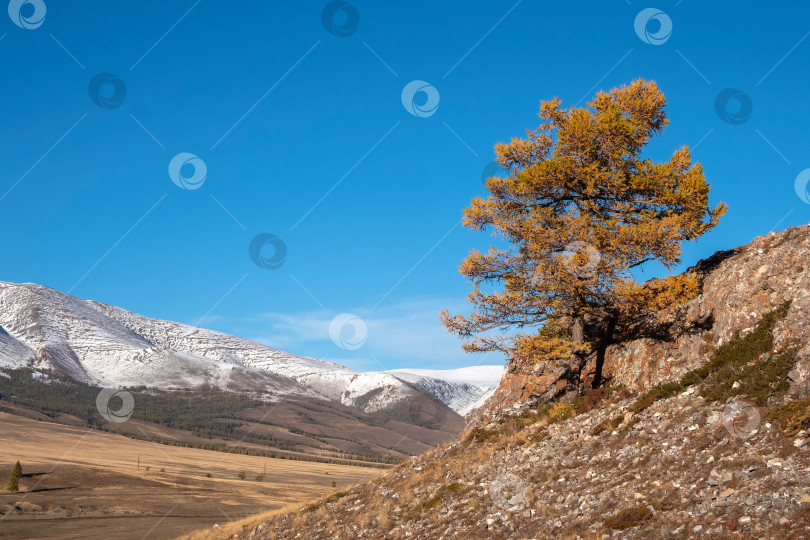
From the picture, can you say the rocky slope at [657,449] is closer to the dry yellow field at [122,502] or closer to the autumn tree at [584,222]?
the autumn tree at [584,222]

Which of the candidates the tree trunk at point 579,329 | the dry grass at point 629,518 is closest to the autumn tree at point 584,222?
the tree trunk at point 579,329

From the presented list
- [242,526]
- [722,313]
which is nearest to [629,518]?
[722,313]

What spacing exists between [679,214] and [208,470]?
161927mm

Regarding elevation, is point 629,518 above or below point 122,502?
below

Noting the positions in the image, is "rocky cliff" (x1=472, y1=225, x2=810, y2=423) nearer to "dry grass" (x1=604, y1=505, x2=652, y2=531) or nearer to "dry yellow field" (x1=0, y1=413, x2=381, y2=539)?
"dry grass" (x1=604, y1=505, x2=652, y2=531)

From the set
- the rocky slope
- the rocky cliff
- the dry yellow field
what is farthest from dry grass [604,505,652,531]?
the dry yellow field

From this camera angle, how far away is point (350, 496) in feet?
87.1

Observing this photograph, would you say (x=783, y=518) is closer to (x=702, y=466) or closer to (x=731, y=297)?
(x=702, y=466)

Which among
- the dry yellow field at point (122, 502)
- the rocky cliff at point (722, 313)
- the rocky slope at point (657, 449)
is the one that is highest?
the dry yellow field at point (122, 502)

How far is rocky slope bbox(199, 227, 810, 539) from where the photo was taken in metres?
12.7

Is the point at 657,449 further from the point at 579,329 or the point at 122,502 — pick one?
the point at 122,502

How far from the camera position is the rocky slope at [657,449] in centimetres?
1270

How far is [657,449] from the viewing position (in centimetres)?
1612

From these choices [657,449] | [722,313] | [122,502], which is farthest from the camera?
[122,502]
